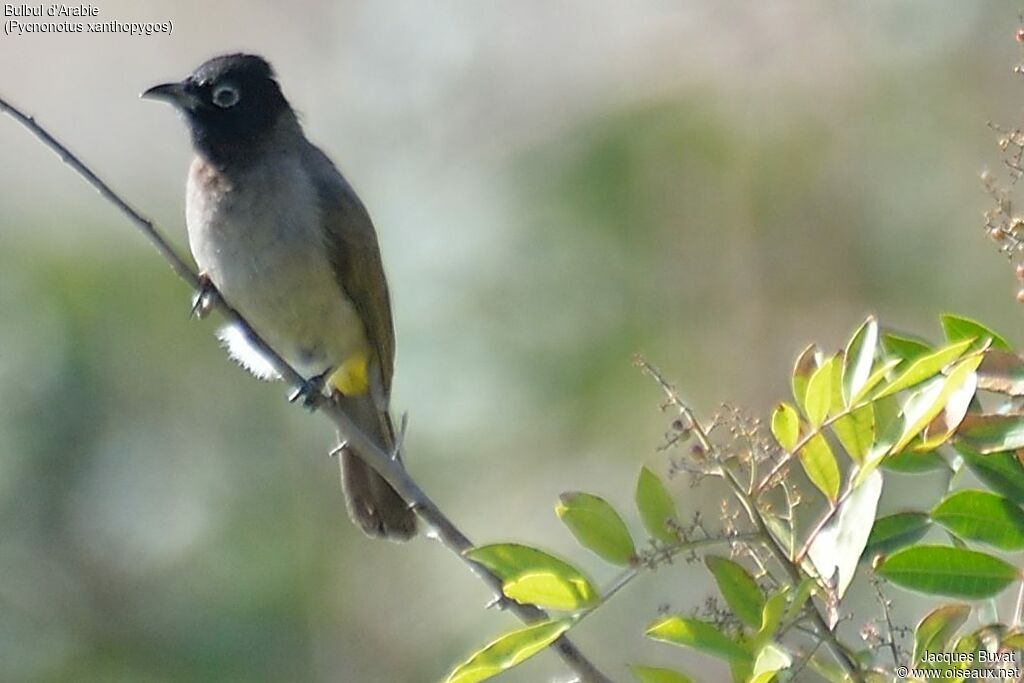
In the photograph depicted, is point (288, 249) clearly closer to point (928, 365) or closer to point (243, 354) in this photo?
point (243, 354)

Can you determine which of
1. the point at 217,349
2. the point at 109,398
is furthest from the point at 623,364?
the point at 109,398

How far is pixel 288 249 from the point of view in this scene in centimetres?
344

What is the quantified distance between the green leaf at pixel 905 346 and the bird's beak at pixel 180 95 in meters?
2.45

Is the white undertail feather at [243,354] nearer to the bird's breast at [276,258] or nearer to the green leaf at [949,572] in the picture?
the bird's breast at [276,258]

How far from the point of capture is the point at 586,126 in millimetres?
6699

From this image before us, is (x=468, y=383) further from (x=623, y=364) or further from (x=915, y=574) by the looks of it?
(x=915, y=574)

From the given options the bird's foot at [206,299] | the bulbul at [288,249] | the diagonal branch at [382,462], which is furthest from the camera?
the bulbul at [288,249]

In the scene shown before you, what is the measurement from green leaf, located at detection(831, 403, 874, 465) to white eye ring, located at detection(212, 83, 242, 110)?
2.51 m

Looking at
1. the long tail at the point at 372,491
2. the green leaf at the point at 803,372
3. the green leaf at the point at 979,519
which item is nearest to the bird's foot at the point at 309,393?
the long tail at the point at 372,491

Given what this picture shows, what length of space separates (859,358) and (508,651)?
43 cm

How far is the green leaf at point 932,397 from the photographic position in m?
1.31

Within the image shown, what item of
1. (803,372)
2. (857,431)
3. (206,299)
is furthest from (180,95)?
(857,431)

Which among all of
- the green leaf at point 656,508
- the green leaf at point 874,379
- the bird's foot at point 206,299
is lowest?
the green leaf at point 874,379

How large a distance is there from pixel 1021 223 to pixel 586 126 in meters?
5.33
